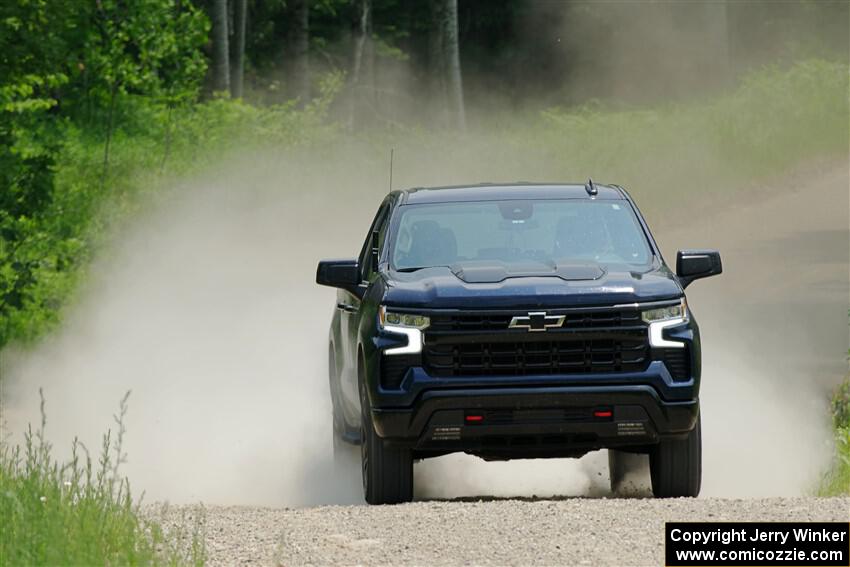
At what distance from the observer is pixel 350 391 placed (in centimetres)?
1138

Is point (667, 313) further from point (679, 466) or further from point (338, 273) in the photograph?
point (338, 273)

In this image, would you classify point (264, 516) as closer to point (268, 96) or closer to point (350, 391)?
point (350, 391)

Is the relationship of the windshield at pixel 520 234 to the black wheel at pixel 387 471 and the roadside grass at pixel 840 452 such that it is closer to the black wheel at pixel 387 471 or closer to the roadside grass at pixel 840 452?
the black wheel at pixel 387 471

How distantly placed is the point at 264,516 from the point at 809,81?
31.4 meters

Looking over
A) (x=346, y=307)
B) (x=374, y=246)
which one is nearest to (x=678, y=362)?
(x=374, y=246)

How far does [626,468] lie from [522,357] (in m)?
1.84

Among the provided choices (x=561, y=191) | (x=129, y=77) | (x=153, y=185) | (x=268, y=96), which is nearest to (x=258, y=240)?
(x=153, y=185)

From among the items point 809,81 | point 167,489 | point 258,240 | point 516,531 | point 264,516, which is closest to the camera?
point 516,531

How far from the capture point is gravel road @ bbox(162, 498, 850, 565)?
8125 millimetres

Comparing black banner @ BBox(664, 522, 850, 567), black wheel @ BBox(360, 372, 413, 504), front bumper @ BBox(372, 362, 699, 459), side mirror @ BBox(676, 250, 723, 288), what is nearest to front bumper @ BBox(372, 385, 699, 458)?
front bumper @ BBox(372, 362, 699, 459)

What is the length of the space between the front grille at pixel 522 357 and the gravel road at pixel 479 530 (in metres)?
0.74

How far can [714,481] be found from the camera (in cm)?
1216

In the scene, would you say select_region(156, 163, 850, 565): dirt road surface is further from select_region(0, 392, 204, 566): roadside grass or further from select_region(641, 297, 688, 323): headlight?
select_region(641, 297, 688, 323): headlight

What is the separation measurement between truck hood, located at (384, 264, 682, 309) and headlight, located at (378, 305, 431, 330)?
6 centimetres
